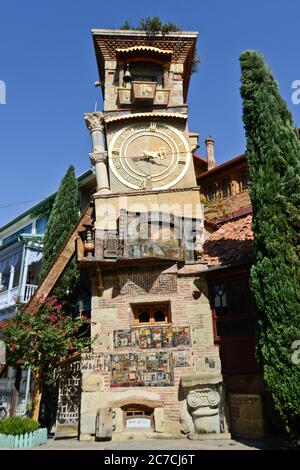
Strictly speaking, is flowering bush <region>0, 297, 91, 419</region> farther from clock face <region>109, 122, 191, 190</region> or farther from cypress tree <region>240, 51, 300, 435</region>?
clock face <region>109, 122, 191, 190</region>

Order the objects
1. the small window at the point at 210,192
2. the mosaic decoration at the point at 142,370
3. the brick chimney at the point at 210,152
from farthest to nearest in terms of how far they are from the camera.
A: the brick chimney at the point at 210,152 < the small window at the point at 210,192 < the mosaic decoration at the point at 142,370

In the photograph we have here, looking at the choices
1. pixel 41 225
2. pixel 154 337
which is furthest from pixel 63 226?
pixel 154 337

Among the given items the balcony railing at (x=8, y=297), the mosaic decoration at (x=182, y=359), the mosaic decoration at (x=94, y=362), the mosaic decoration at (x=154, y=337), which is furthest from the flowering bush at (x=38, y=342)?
the balcony railing at (x=8, y=297)

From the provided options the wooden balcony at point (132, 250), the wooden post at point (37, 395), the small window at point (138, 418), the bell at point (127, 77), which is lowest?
the small window at point (138, 418)

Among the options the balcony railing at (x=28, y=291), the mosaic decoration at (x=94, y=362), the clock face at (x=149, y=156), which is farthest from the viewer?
the balcony railing at (x=28, y=291)

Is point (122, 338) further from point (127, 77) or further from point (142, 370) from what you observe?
point (127, 77)

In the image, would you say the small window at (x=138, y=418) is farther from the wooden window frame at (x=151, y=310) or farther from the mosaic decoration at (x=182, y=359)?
the wooden window frame at (x=151, y=310)

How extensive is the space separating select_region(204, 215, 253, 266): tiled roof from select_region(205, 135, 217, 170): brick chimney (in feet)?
22.8

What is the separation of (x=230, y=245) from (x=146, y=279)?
3244 millimetres

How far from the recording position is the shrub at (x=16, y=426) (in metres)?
9.40

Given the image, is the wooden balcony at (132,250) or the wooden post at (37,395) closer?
the wooden post at (37,395)

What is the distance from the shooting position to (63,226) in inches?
746

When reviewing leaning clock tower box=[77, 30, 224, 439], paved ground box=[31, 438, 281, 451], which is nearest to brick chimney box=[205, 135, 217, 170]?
leaning clock tower box=[77, 30, 224, 439]

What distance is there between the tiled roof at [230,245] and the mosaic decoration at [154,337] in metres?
2.46
